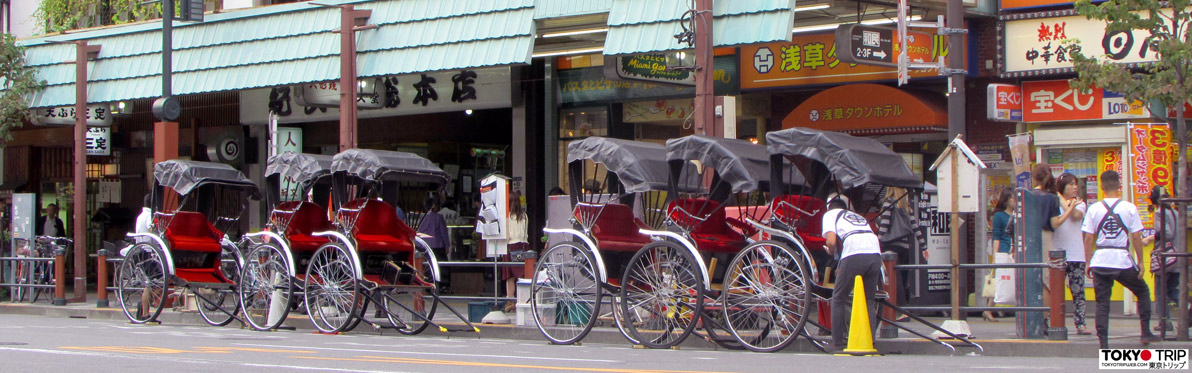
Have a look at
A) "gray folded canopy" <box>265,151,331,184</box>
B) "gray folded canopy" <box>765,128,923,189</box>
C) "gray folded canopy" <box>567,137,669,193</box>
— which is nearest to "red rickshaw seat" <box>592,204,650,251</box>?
"gray folded canopy" <box>567,137,669,193</box>

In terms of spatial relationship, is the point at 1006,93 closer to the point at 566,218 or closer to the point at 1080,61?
the point at 1080,61

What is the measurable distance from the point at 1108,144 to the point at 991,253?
2.11m

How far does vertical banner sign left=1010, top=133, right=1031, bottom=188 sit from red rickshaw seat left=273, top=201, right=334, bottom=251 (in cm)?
799

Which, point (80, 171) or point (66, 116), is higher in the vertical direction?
point (66, 116)

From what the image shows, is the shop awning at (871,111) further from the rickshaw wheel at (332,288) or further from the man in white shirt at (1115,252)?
the rickshaw wheel at (332,288)

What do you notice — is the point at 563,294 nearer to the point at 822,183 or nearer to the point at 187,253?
the point at 822,183

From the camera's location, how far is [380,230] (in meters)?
15.1

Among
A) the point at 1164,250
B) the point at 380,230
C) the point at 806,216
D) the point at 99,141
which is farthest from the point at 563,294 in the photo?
the point at 99,141

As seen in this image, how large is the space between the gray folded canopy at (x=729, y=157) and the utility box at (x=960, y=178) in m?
1.75

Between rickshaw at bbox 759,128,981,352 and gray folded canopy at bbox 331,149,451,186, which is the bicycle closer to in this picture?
gray folded canopy at bbox 331,149,451,186

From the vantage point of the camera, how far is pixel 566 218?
53.3 ft

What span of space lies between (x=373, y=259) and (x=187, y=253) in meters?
3.46

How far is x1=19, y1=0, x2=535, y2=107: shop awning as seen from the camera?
698 inches

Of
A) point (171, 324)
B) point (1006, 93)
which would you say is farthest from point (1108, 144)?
point (171, 324)
